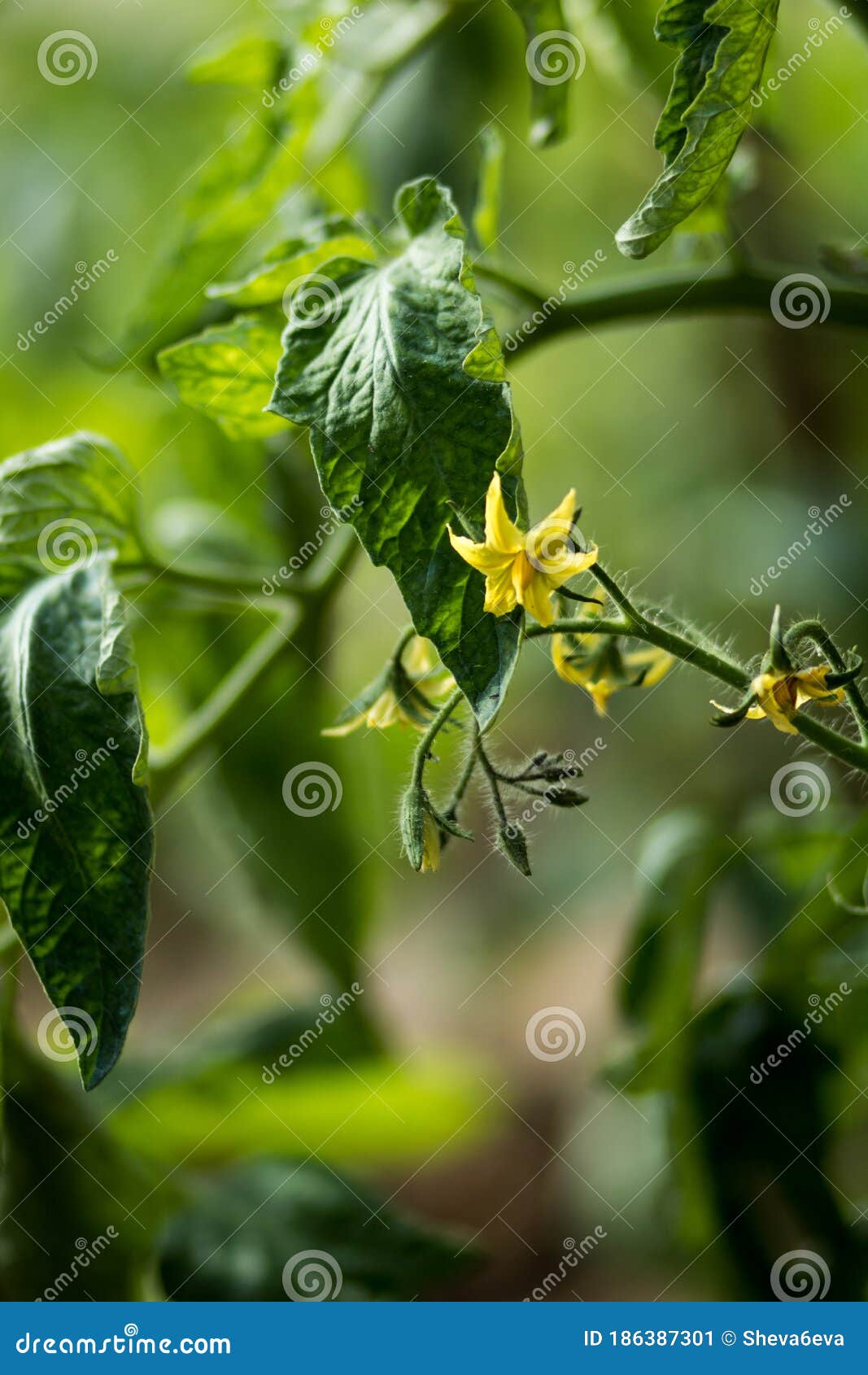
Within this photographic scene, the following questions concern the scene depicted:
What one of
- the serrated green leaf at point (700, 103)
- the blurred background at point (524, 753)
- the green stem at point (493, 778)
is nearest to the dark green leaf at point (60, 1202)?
the blurred background at point (524, 753)

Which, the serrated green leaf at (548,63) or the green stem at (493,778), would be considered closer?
the green stem at (493,778)

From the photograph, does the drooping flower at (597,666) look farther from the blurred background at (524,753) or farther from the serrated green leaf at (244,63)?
the serrated green leaf at (244,63)

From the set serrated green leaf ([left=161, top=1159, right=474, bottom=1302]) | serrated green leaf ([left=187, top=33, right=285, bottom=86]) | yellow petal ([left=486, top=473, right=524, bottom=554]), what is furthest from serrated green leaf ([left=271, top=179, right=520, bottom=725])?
serrated green leaf ([left=161, top=1159, right=474, bottom=1302])

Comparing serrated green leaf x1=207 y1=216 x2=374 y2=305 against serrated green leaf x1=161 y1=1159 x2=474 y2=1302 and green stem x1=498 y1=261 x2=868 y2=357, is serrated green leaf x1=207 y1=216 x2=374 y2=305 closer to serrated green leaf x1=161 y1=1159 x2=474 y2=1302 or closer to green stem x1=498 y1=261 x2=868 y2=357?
green stem x1=498 y1=261 x2=868 y2=357

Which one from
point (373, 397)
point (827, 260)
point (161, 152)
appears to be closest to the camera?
point (373, 397)

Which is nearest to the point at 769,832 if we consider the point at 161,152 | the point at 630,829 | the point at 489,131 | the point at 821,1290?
the point at 821,1290
